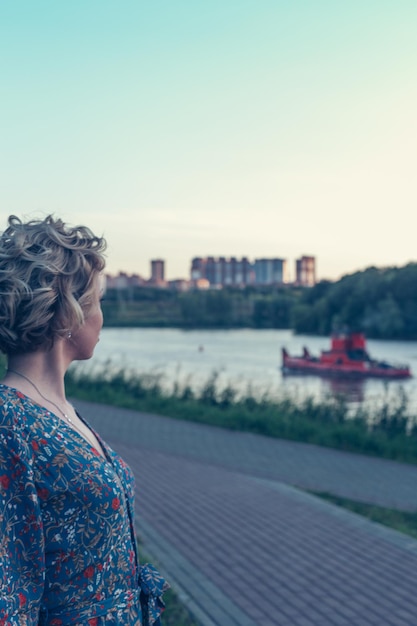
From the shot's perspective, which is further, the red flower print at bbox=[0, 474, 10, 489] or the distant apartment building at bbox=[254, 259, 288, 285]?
the distant apartment building at bbox=[254, 259, 288, 285]

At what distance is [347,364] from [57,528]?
Result: 101 feet

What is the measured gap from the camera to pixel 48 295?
1.60 metres

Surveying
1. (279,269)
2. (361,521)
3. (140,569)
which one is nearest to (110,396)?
(361,521)

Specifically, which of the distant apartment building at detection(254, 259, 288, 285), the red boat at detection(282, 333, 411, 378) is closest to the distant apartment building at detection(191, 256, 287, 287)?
the distant apartment building at detection(254, 259, 288, 285)

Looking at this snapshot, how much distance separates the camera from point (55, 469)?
1.51 meters

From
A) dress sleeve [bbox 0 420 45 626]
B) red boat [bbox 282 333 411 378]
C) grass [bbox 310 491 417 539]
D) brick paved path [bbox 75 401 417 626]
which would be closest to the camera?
dress sleeve [bbox 0 420 45 626]

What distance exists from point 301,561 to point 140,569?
3.61 metres

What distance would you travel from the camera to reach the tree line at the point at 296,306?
150 feet

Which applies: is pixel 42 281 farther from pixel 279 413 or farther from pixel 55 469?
pixel 279 413

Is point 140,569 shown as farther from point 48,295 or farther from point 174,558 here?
point 174,558

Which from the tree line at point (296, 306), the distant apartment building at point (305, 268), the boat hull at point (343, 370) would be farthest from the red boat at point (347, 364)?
the distant apartment building at point (305, 268)

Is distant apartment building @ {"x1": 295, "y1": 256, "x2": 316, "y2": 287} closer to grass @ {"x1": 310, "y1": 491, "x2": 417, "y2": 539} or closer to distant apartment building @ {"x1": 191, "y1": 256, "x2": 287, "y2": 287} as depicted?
distant apartment building @ {"x1": 191, "y1": 256, "x2": 287, "y2": 287}

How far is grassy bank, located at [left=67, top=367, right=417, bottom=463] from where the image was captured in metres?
10.5

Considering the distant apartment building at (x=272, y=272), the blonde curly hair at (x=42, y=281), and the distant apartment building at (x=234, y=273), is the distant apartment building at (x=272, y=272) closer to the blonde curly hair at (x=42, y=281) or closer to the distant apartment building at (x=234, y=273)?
the distant apartment building at (x=234, y=273)
